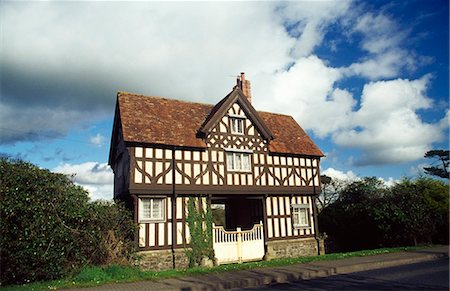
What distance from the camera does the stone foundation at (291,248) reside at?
17.0 m

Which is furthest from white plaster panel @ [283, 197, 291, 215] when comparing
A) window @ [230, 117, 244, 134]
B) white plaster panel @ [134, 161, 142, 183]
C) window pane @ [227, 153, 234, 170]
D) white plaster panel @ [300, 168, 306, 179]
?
white plaster panel @ [134, 161, 142, 183]

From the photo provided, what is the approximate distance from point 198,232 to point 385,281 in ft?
26.3

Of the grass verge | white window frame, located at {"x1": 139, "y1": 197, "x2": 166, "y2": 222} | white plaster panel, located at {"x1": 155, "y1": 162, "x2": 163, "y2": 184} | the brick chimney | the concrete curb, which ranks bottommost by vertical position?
the concrete curb

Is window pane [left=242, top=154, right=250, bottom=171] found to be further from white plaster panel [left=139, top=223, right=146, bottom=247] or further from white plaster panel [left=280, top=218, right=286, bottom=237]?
white plaster panel [left=139, top=223, right=146, bottom=247]

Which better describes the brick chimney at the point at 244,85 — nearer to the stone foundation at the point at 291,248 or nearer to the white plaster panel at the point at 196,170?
the white plaster panel at the point at 196,170

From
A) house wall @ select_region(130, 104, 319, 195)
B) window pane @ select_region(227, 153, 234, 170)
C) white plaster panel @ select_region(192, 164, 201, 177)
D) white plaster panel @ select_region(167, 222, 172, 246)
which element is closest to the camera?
white plaster panel @ select_region(167, 222, 172, 246)

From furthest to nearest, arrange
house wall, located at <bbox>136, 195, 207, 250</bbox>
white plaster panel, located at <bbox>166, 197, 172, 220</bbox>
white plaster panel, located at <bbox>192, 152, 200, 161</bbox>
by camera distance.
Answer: white plaster panel, located at <bbox>192, 152, 200, 161</bbox> → white plaster panel, located at <bbox>166, 197, 172, 220</bbox> → house wall, located at <bbox>136, 195, 207, 250</bbox>

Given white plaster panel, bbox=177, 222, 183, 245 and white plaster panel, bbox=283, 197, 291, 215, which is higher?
white plaster panel, bbox=283, 197, 291, 215

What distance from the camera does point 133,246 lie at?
532 inches

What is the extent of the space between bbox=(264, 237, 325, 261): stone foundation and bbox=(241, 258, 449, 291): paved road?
5941 millimetres

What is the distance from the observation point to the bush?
407 inches

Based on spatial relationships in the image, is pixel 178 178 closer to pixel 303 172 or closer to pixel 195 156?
pixel 195 156

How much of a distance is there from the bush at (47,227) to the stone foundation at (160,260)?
4.67ft

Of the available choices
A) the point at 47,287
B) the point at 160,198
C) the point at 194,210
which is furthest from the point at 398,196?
the point at 47,287
